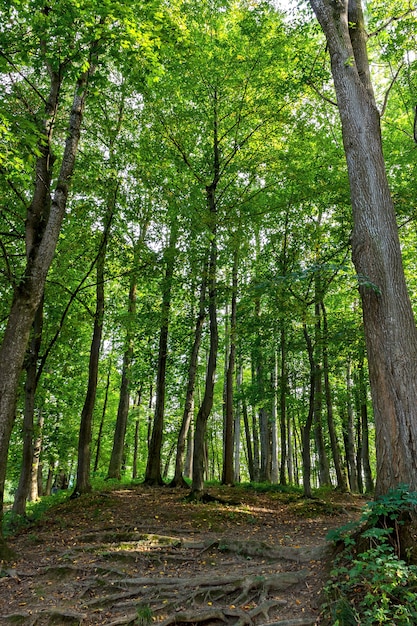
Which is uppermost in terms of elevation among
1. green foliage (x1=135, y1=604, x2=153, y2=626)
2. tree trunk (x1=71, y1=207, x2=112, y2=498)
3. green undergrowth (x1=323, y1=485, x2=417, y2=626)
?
tree trunk (x1=71, y1=207, x2=112, y2=498)

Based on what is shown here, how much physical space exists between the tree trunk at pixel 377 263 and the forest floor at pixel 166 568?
1.71 metres

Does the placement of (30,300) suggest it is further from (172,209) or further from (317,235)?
(317,235)

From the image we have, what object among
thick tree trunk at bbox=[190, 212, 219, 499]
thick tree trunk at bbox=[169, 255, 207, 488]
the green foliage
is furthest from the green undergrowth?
thick tree trunk at bbox=[169, 255, 207, 488]

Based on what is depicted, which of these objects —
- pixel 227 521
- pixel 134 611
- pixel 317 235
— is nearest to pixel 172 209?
pixel 317 235

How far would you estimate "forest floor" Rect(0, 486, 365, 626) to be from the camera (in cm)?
445

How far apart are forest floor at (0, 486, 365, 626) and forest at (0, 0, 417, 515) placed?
4.87ft

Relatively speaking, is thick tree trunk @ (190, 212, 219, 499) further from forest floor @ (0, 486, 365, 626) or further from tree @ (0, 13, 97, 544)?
tree @ (0, 13, 97, 544)

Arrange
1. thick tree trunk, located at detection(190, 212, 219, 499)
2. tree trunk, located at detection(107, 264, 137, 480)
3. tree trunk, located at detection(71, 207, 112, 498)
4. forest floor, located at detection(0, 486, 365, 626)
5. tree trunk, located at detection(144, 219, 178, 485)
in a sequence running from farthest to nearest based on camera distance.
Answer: tree trunk, located at detection(107, 264, 137, 480)
tree trunk, located at detection(144, 219, 178, 485)
tree trunk, located at detection(71, 207, 112, 498)
thick tree trunk, located at detection(190, 212, 219, 499)
forest floor, located at detection(0, 486, 365, 626)

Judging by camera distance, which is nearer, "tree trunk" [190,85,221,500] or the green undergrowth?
the green undergrowth

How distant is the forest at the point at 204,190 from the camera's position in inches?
222

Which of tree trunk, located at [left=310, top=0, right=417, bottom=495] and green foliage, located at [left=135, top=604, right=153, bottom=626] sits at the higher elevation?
tree trunk, located at [left=310, top=0, right=417, bottom=495]

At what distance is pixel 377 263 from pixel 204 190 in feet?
→ 27.5

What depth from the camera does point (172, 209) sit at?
10195mm

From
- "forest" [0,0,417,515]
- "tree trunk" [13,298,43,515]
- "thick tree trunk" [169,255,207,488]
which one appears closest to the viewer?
"forest" [0,0,417,515]
